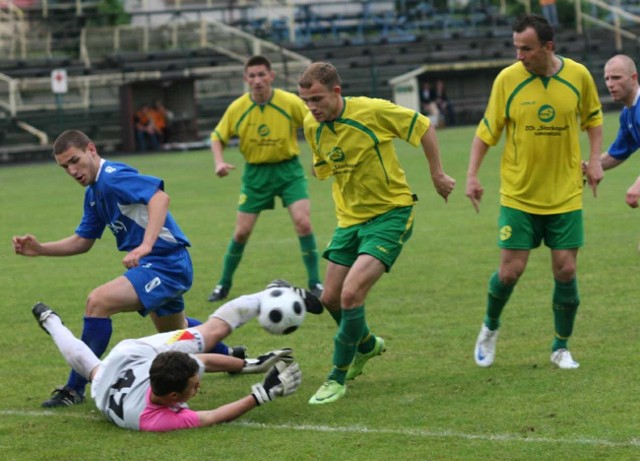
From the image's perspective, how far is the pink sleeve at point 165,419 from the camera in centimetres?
629

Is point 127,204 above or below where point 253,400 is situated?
above

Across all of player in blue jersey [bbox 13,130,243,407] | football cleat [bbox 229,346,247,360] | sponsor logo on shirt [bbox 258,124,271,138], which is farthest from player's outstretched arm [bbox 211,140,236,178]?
player in blue jersey [bbox 13,130,243,407]

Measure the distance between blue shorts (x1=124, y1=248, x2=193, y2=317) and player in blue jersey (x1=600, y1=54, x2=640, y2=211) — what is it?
9.59 feet

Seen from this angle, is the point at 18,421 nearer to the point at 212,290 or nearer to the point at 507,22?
the point at 212,290

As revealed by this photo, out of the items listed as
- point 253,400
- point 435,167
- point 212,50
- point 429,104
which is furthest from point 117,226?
point 212,50

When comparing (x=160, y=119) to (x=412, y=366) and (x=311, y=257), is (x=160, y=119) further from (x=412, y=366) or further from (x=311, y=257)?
(x=412, y=366)

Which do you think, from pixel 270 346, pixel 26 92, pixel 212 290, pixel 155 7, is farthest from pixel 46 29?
pixel 270 346

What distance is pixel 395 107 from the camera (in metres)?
7.17

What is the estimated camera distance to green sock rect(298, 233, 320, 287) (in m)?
10.9

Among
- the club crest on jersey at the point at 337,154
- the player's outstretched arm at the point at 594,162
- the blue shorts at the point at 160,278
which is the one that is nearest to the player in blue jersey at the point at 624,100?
the player's outstretched arm at the point at 594,162

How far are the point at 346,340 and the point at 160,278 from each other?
→ 117cm

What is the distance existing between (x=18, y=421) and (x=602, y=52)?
3688cm

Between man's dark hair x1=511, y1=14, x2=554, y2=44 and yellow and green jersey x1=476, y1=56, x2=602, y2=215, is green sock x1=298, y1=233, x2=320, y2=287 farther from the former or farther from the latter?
man's dark hair x1=511, y1=14, x2=554, y2=44

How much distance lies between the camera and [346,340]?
273 inches
